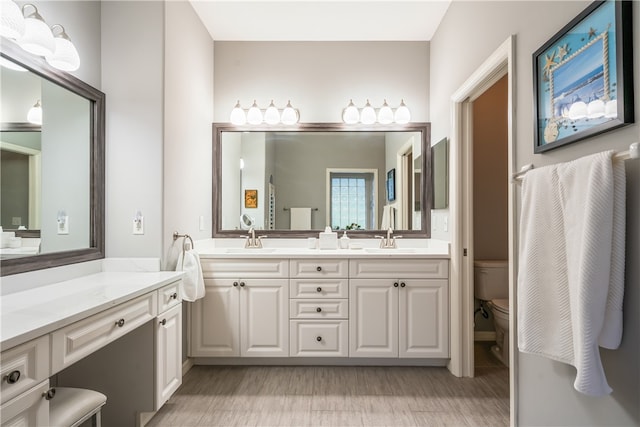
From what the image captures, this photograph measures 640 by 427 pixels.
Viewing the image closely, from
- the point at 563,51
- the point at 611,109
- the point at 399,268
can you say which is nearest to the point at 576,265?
the point at 611,109

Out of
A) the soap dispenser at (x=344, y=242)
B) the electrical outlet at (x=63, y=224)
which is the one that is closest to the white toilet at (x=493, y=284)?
the soap dispenser at (x=344, y=242)

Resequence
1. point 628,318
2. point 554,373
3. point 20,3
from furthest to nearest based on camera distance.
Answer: point 20,3 → point 554,373 → point 628,318

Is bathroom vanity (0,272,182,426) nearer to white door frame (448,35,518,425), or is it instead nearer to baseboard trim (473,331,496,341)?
white door frame (448,35,518,425)

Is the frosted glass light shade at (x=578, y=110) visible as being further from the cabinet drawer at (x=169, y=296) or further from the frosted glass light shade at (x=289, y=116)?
the frosted glass light shade at (x=289, y=116)

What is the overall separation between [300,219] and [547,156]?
1990 mm

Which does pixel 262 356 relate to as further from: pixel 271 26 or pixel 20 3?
pixel 271 26

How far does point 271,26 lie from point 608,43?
2350 millimetres

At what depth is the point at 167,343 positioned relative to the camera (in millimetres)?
1823

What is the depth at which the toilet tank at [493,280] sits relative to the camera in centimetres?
278

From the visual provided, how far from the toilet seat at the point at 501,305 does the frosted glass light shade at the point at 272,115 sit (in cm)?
233

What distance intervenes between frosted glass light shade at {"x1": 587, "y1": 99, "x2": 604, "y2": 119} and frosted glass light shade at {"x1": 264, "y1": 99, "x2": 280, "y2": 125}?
2256 mm

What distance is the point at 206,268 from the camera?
2463 mm

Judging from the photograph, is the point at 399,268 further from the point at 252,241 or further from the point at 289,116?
the point at 289,116

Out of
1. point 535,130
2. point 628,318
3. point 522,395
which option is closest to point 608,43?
point 535,130
